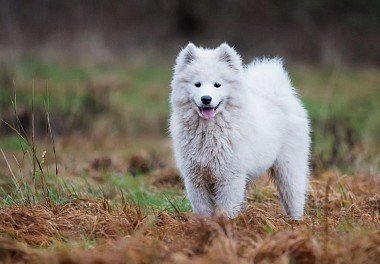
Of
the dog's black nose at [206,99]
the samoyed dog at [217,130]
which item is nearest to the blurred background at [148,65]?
the samoyed dog at [217,130]

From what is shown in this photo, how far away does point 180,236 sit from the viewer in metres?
5.34

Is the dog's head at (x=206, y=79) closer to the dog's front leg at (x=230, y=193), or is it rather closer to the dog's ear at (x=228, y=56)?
the dog's ear at (x=228, y=56)

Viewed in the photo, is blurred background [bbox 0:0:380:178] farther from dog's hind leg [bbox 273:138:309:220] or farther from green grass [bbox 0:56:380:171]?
dog's hind leg [bbox 273:138:309:220]

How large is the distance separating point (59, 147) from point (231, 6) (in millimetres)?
14058

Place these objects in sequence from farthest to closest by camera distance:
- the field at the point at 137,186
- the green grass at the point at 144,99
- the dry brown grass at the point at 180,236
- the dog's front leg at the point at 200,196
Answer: the green grass at the point at 144,99 → the dog's front leg at the point at 200,196 → the field at the point at 137,186 → the dry brown grass at the point at 180,236


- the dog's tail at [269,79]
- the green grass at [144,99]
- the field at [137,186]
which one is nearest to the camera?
the field at [137,186]

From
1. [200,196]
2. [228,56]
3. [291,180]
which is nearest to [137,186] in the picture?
[291,180]

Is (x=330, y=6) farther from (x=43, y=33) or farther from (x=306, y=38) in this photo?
(x=43, y=33)

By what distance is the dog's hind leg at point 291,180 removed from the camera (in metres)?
6.93

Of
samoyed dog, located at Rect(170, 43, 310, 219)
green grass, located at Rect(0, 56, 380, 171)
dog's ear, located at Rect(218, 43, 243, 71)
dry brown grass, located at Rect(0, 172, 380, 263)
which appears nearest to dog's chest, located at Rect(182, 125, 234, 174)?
samoyed dog, located at Rect(170, 43, 310, 219)

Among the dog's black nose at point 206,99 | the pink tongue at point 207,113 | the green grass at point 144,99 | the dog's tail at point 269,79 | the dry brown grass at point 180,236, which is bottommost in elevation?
the green grass at point 144,99

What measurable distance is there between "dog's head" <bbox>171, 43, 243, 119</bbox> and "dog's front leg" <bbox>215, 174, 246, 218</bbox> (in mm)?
547

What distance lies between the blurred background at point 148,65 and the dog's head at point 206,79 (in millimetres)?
3752

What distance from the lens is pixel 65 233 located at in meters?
5.54
